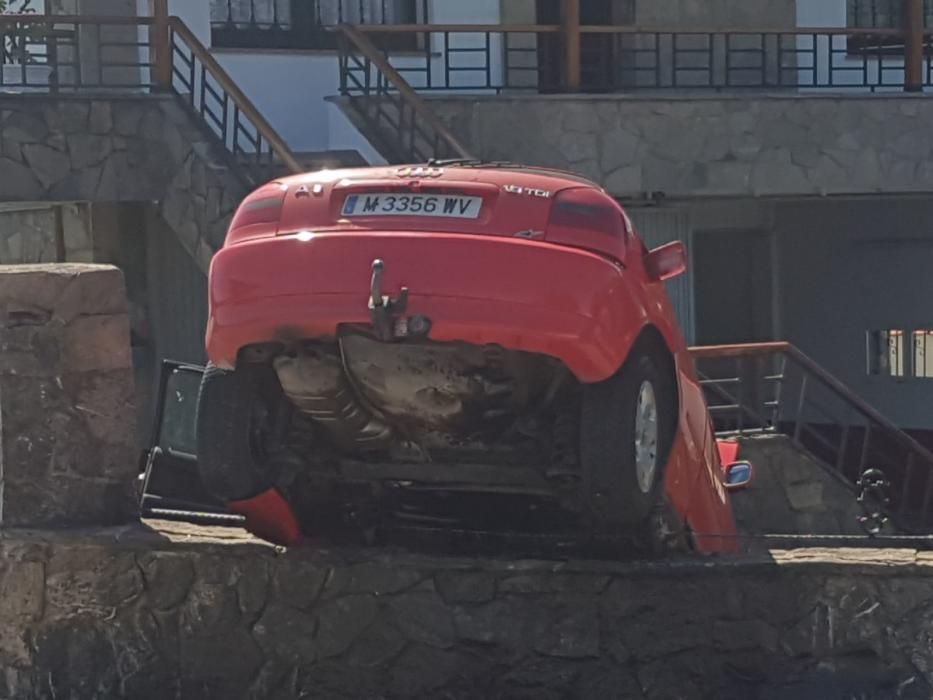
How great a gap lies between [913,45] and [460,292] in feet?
30.4

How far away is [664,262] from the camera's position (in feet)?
19.3

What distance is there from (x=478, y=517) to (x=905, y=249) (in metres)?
9.96

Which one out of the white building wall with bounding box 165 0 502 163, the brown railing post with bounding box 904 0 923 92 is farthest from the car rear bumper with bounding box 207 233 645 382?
the brown railing post with bounding box 904 0 923 92

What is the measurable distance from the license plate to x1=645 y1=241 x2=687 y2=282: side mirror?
2.39 feet

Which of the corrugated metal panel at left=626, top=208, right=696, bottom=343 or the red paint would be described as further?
the corrugated metal panel at left=626, top=208, right=696, bottom=343

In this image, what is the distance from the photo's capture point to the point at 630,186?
1247 centimetres

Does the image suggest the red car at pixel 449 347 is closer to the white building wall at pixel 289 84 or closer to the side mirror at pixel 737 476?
the side mirror at pixel 737 476

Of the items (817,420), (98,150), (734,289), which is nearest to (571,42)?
(98,150)

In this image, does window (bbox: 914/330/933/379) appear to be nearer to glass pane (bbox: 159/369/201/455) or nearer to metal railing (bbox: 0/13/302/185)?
metal railing (bbox: 0/13/302/185)

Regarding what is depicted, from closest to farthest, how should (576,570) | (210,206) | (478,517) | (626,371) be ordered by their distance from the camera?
(626,371)
(576,570)
(478,517)
(210,206)

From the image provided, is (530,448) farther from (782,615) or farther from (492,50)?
(492,50)

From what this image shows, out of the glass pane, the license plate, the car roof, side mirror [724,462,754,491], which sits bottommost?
side mirror [724,462,754,491]

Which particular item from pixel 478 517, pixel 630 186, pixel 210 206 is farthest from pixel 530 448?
pixel 630 186

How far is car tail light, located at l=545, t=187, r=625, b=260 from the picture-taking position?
5453mm
